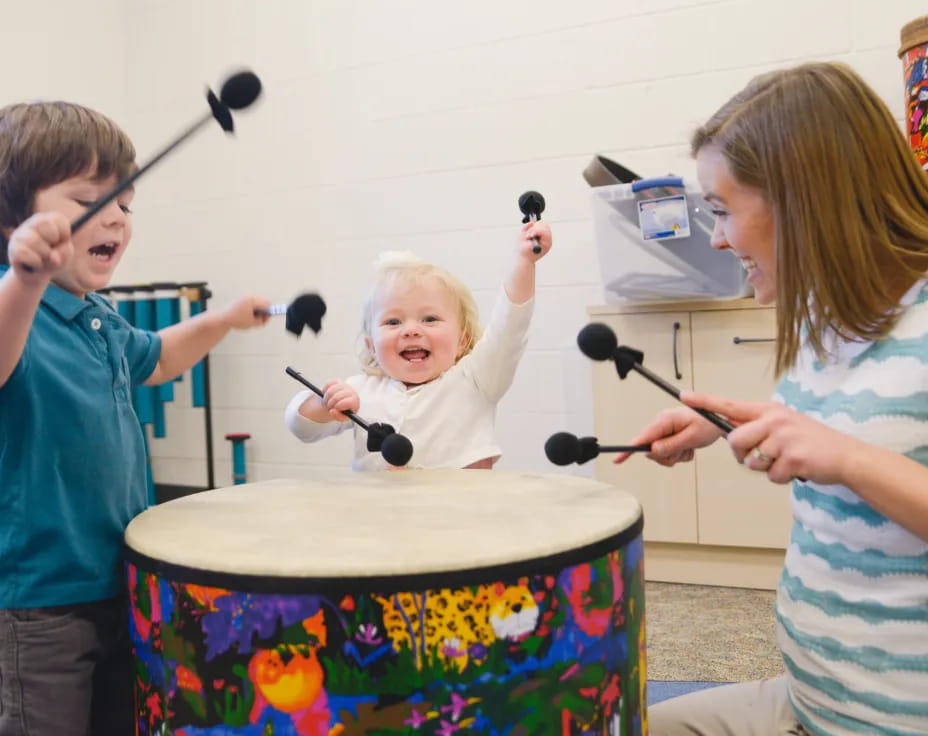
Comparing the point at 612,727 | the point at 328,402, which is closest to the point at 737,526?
the point at 328,402

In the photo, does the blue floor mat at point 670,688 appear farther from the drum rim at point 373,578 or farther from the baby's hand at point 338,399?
the drum rim at point 373,578

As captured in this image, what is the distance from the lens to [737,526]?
2.05 metres

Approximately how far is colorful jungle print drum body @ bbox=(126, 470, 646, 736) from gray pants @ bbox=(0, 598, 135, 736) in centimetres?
13

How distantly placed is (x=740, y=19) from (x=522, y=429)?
120cm

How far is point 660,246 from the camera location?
6.68 feet

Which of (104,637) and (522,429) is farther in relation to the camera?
(522,429)

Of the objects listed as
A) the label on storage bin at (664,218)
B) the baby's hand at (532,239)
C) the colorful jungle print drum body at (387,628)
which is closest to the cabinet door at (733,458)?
the label on storage bin at (664,218)

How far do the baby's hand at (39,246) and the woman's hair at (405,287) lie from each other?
746 millimetres

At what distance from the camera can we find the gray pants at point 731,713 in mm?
906

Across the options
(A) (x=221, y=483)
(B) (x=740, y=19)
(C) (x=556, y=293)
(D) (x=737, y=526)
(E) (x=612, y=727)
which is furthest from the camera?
(A) (x=221, y=483)

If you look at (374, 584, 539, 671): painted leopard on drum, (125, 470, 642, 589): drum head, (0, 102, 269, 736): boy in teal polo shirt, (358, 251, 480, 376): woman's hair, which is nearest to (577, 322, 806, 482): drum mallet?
(125, 470, 642, 589): drum head

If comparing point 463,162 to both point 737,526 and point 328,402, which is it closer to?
point 737,526

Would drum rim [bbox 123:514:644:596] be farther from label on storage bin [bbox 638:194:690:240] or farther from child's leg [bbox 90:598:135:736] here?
label on storage bin [bbox 638:194:690:240]

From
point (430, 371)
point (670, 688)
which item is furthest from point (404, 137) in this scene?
point (670, 688)
